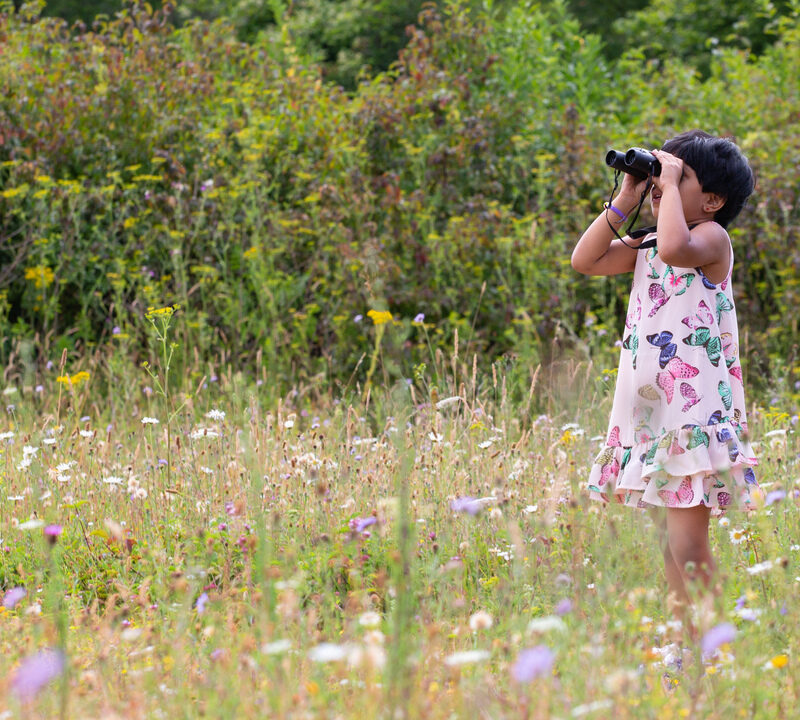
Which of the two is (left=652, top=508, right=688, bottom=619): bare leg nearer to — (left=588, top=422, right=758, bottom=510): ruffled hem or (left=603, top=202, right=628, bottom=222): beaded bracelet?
(left=588, top=422, right=758, bottom=510): ruffled hem

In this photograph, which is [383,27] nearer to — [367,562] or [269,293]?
[269,293]

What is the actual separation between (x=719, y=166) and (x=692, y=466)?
0.82 metres

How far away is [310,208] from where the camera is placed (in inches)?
255

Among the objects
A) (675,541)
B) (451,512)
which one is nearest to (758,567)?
(675,541)

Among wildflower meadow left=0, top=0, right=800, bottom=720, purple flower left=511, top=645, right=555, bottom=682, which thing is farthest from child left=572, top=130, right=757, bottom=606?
purple flower left=511, top=645, right=555, bottom=682

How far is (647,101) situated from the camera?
891cm

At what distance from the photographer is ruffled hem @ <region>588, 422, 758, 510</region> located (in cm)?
266

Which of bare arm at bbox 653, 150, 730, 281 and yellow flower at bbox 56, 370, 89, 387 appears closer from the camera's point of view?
bare arm at bbox 653, 150, 730, 281

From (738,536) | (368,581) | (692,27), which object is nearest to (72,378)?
(368,581)

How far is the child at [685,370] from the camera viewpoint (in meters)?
2.69

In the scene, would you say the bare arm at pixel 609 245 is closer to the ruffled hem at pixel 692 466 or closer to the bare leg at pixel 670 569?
the ruffled hem at pixel 692 466

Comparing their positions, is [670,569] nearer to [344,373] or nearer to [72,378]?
[72,378]

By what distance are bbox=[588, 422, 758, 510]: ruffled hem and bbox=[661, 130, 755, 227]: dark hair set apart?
2.11ft

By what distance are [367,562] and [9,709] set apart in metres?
1.46
